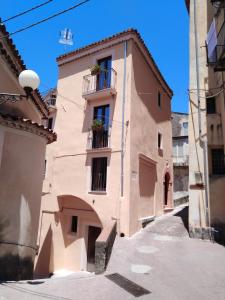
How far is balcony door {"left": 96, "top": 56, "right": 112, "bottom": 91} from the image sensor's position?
14.3 m

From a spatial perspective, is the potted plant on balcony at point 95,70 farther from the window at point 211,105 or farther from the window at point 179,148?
the window at point 179,148

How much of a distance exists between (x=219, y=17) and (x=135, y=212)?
→ 1039cm

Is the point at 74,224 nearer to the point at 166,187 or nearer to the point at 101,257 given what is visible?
the point at 101,257

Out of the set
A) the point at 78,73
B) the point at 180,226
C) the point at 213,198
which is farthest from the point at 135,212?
the point at 78,73

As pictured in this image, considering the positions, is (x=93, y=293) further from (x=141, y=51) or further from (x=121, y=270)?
(x=141, y=51)

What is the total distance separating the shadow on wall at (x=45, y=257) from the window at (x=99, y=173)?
4.29 meters

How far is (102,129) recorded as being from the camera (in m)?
13.8

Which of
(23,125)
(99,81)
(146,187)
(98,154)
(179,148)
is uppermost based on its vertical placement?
(99,81)

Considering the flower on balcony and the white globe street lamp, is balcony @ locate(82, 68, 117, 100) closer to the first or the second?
the flower on balcony

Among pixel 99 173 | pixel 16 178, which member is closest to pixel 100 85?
pixel 99 173

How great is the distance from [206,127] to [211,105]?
1.65 m

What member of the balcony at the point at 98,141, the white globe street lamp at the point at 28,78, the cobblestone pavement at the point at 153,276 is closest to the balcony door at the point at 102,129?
the balcony at the point at 98,141

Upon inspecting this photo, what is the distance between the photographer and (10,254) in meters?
6.62

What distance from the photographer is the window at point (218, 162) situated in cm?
1191
